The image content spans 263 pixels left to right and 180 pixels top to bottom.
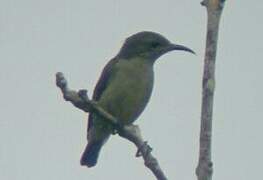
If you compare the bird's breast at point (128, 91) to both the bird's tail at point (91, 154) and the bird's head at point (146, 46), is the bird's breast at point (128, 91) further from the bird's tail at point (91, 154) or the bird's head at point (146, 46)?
the bird's tail at point (91, 154)

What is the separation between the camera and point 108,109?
600cm

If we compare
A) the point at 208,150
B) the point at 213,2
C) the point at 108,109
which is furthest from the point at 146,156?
the point at 108,109

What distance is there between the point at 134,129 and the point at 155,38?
3257 millimetres

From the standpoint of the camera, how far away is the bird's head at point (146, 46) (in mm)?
6406

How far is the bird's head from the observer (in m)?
6.41

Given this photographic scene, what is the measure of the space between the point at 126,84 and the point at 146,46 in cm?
66

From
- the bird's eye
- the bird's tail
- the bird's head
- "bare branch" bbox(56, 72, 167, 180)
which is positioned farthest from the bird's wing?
"bare branch" bbox(56, 72, 167, 180)

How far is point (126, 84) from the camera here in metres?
6.18

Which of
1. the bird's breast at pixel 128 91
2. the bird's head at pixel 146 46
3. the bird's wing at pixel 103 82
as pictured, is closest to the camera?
the bird's breast at pixel 128 91

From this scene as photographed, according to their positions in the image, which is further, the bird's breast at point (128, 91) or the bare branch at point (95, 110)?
the bird's breast at point (128, 91)

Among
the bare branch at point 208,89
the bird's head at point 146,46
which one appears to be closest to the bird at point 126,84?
the bird's head at point 146,46

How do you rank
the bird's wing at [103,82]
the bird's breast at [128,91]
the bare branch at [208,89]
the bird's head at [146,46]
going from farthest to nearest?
1. the bird's head at [146,46]
2. the bird's wing at [103,82]
3. the bird's breast at [128,91]
4. the bare branch at [208,89]

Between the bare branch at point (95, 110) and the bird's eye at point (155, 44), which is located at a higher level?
the bird's eye at point (155, 44)

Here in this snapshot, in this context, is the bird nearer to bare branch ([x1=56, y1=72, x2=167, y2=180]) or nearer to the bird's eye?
the bird's eye
